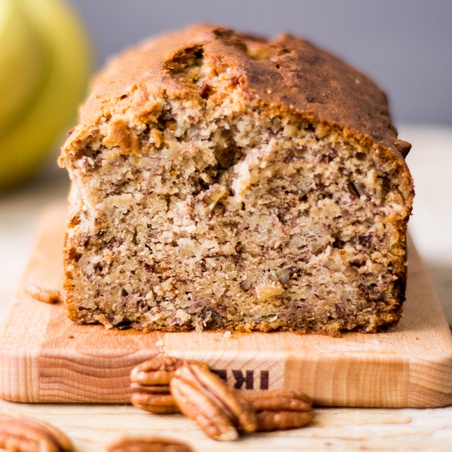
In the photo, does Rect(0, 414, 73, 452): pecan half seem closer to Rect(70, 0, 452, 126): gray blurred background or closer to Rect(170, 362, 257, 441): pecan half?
Rect(170, 362, 257, 441): pecan half

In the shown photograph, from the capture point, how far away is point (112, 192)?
105 inches

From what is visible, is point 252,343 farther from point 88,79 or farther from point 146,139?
point 88,79

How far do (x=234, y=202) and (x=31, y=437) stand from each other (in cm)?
88

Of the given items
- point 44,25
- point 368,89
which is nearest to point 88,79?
point 44,25

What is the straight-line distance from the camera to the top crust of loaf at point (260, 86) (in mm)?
2572

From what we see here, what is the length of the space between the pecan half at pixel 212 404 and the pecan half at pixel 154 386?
0.10ft

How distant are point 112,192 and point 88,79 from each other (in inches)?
93.9

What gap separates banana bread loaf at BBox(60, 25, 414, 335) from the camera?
2.59 m

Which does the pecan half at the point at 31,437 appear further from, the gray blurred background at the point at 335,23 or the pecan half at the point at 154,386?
the gray blurred background at the point at 335,23

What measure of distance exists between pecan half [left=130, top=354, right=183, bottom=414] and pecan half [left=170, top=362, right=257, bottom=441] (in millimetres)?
32

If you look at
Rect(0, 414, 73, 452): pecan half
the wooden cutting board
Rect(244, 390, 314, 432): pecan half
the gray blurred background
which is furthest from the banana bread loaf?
the gray blurred background

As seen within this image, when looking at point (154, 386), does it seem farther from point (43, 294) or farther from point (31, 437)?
point (43, 294)

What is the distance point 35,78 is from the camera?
14.9 feet

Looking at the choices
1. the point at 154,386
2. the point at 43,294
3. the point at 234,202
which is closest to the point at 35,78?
the point at 43,294
